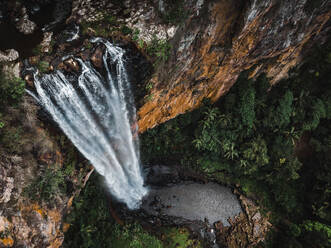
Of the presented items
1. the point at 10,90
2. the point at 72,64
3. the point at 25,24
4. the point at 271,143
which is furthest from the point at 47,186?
the point at 271,143

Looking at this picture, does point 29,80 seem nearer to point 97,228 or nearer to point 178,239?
point 97,228

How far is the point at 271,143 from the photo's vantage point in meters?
A: 11.5

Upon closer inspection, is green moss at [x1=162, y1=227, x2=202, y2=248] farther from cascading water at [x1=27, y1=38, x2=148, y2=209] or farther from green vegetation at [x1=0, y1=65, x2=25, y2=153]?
green vegetation at [x1=0, y1=65, x2=25, y2=153]

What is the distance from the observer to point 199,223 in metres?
10.7

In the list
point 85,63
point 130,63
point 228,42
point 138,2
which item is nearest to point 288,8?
point 228,42

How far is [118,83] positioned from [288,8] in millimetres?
6525

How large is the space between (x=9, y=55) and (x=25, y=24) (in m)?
0.99

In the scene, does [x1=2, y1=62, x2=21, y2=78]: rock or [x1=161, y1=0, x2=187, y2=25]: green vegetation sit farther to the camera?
[x1=161, y1=0, x2=187, y2=25]: green vegetation

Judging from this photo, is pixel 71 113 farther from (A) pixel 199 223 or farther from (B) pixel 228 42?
(A) pixel 199 223

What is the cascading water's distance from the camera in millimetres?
5430

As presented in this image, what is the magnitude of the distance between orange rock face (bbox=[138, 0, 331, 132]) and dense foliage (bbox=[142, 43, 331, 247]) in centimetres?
115

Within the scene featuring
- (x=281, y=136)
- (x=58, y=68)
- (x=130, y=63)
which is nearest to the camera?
(x=58, y=68)

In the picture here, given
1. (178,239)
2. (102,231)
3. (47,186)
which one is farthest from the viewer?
(178,239)

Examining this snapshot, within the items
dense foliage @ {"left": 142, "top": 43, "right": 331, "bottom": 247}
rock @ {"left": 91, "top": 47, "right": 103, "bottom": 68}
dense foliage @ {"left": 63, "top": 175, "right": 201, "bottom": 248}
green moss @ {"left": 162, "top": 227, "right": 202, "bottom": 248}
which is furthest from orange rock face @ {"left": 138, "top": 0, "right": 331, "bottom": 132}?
green moss @ {"left": 162, "top": 227, "right": 202, "bottom": 248}
